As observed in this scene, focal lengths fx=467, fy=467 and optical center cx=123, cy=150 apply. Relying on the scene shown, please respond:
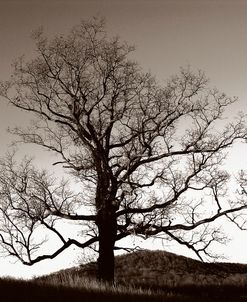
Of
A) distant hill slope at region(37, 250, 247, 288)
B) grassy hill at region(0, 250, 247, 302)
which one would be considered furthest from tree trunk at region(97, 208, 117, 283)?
distant hill slope at region(37, 250, 247, 288)

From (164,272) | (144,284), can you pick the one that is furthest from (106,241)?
(164,272)

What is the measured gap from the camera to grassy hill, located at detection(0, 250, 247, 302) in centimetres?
1131

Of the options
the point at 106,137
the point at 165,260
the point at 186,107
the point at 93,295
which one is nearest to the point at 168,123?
the point at 186,107

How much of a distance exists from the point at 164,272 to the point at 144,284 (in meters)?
5.84

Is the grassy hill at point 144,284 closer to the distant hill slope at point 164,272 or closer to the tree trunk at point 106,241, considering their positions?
the distant hill slope at point 164,272

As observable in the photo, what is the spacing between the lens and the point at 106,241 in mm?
17219

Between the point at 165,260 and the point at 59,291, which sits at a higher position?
the point at 165,260

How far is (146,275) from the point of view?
25.1 meters

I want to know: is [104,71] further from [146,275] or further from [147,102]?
[146,275]

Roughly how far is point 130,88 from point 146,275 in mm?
11720

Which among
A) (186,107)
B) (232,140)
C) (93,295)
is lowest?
(93,295)

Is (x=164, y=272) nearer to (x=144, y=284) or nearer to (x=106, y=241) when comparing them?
(x=144, y=284)

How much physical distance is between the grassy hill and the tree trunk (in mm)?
566

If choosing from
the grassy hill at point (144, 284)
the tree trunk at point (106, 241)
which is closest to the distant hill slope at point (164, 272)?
the grassy hill at point (144, 284)
